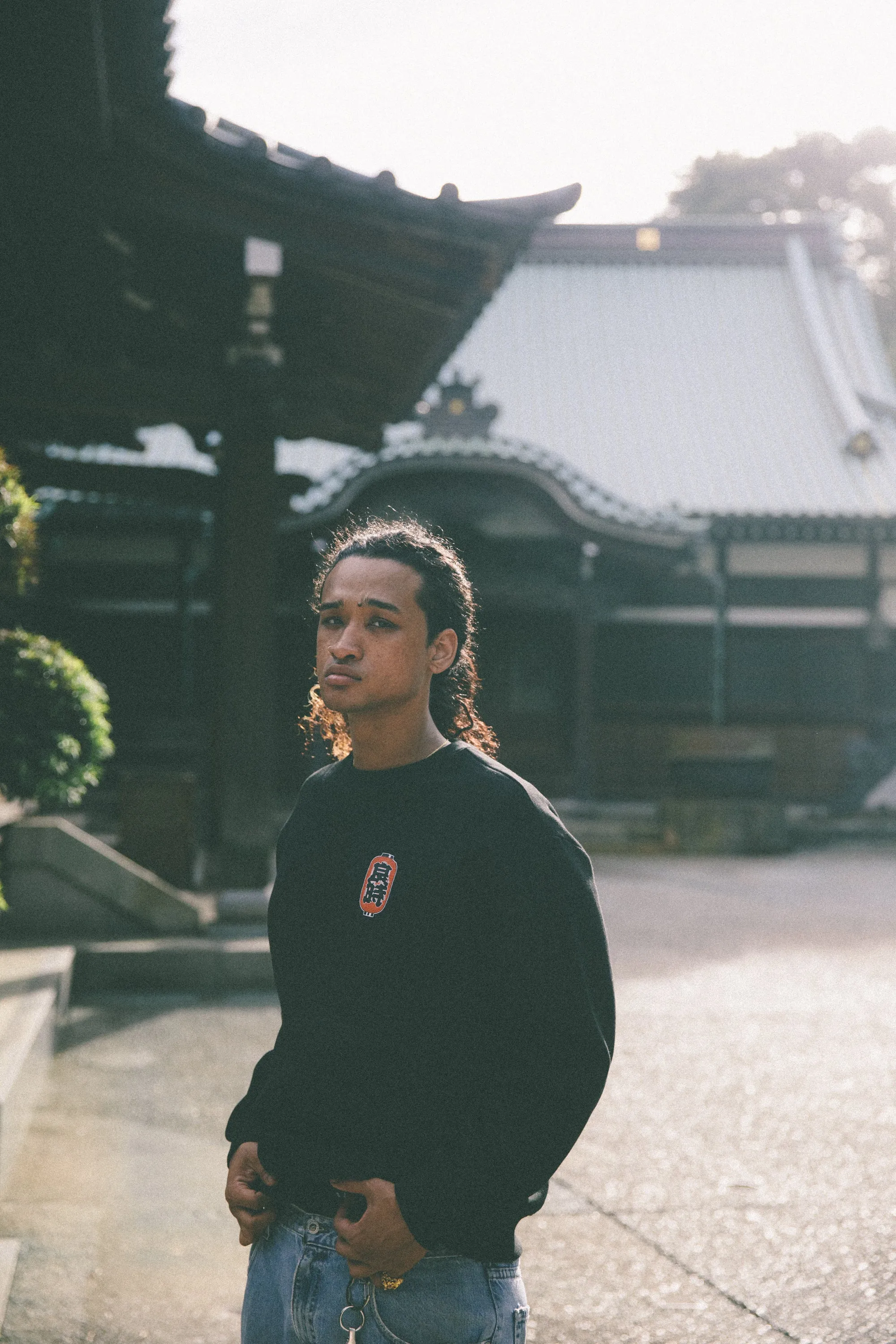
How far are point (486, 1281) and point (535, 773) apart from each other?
14.8 m

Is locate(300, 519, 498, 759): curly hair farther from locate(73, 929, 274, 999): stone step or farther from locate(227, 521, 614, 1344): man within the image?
locate(73, 929, 274, 999): stone step

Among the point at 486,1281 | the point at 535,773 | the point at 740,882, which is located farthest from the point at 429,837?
the point at 535,773

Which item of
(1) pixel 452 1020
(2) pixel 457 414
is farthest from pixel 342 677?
(2) pixel 457 414

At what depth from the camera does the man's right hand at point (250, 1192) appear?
1629 mm

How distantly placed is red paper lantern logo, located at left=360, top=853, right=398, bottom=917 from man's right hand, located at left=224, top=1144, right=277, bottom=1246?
363 mm

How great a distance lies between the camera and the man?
4.88 feet

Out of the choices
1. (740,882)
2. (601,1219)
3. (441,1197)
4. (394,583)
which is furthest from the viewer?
(740,882)

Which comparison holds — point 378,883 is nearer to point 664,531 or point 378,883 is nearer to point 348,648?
point 348,648

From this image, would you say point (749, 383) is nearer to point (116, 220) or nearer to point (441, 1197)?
point (116, 220)

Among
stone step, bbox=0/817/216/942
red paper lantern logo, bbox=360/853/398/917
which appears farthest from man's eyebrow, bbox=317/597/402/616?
stone step, bbox=0/817/216/942

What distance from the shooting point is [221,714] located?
7008 mm

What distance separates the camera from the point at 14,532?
4125 mm

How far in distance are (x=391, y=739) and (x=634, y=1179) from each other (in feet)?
9.40

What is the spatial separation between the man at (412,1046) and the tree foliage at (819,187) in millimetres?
33854
